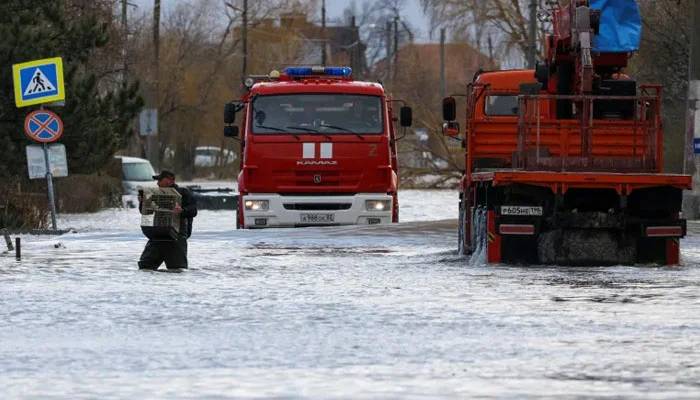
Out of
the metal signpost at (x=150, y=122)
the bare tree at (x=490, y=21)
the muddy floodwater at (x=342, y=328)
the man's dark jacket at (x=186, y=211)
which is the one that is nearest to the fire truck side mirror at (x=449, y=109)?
the muddy floodwater at (x=342, y=328)

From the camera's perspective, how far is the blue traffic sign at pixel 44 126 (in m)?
29.2

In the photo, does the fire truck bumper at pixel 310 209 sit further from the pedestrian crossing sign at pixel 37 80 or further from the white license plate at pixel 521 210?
the white license plate at pixel 521 210

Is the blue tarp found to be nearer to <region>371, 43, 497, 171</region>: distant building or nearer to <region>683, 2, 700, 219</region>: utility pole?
<region>371, 43, 497, 171</region>: distant building

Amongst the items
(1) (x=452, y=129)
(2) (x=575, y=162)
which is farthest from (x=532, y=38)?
(2) (x=575, y=162)

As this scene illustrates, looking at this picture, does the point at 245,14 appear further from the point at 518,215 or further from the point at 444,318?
the point at 444,318

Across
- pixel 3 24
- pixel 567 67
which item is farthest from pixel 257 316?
pixel 3 24

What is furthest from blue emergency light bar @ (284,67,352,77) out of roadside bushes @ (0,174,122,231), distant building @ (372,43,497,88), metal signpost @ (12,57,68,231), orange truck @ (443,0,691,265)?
distant building @ (372,43,497,88)

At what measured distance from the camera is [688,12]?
4509 cm

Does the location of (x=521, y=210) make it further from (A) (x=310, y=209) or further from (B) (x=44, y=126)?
(B) (x=44, y=126)

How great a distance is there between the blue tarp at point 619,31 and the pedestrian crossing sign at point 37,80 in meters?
9.36

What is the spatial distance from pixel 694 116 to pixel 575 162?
10994mm

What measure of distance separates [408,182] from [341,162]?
35551mm

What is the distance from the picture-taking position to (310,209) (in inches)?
1170

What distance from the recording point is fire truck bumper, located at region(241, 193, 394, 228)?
29438 millimetres
